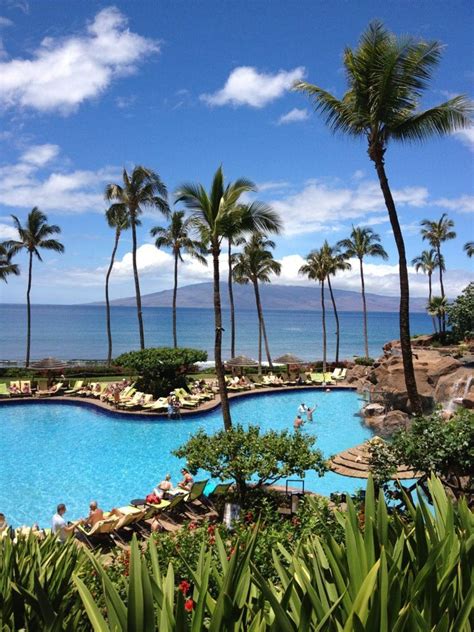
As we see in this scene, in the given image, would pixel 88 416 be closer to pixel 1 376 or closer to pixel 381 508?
pixel 1 376

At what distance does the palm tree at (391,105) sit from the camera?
1316 cm

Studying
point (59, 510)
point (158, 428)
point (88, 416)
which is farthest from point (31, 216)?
point (59, 510)

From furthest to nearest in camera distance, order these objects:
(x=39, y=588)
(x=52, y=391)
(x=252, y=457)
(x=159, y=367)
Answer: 1. (x=52, y=391)
2. (x=159, y=367)
3. (x=252, y=457)
4. (x=39, y=588)

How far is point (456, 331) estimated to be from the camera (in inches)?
1393

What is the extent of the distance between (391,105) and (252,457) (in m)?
10.5

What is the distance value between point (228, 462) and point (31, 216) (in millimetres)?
36067

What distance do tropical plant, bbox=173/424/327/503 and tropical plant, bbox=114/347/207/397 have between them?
17057mm

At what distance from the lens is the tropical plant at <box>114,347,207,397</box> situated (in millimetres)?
28922

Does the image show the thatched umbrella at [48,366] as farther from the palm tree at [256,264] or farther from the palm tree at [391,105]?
the palm tree at [391,105]

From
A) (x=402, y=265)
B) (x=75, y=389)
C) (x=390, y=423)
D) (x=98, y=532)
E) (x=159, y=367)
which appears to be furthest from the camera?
(x=75, y=389)

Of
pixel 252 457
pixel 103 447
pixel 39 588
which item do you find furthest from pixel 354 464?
pixel 39 588

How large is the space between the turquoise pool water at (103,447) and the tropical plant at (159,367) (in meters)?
3.56

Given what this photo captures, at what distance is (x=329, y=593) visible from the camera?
146 inches

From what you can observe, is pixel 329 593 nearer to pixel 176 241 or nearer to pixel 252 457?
pixel 252 457
